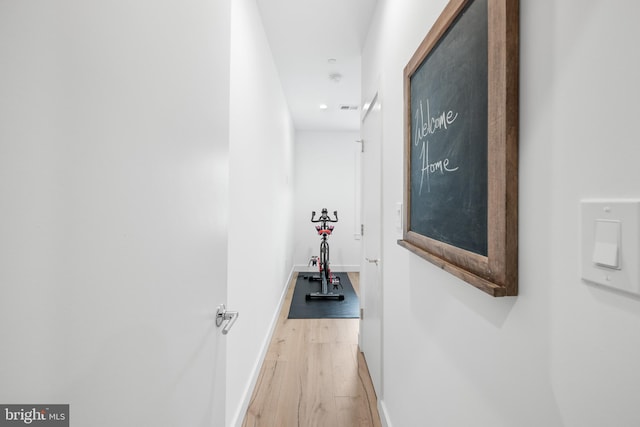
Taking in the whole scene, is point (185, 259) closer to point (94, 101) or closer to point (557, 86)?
point (94, 101)

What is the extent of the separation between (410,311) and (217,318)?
0.81m

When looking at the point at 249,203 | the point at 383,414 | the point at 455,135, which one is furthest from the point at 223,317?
the point at 383,414

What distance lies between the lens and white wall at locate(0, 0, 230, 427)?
363mm

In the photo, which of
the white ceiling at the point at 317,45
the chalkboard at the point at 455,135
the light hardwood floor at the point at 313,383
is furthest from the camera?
the white ceiling at the point at 317,45

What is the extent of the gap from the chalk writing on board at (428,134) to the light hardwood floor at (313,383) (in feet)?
5.18

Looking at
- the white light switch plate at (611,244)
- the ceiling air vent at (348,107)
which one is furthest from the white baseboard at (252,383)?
the ceiling air vent at (348,107)

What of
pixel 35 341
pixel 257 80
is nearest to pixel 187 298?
pixel 35 341

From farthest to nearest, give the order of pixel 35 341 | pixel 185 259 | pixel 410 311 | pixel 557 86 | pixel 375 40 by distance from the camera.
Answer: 1. pixel 375 40
2. pixel 410 311
3. pixel 185 259
4. pixel 557 86
5. pixel 35 341

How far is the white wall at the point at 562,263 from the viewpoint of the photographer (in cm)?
40

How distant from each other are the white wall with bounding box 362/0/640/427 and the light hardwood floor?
4.12 ft

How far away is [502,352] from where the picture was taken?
2.15 feet

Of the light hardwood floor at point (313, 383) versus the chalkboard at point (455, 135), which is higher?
the chalkboard at point (455, 135)

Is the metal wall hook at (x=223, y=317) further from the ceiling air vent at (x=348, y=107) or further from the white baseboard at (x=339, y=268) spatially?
the white baseboard at (x=339, y=268)

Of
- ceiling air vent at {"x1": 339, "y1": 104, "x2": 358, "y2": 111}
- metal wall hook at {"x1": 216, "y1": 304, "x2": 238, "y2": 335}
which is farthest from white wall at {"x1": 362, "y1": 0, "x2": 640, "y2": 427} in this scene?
ceiling air vent at {"x1": 339, "y1": 104, "x2": 358, "y2": 111}
